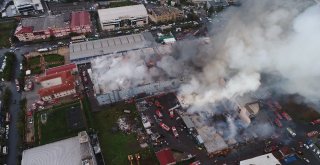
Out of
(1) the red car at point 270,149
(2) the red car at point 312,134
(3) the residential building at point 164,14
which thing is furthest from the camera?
(3) the residential building at point 164,14

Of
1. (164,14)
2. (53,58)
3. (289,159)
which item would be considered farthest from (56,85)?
(289,159)

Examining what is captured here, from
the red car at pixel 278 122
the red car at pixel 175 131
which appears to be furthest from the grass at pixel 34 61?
the red car at pixel 278 122

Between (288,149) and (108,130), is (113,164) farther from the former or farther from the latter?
(288,149)

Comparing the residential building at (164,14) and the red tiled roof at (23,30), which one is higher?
the residential building at (164,14)

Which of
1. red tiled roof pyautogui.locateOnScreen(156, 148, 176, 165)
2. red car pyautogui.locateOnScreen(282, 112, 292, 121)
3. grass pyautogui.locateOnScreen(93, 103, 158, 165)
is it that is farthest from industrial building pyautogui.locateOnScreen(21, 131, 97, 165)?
red car pyautogui.locateOnScreen(282, 112, 292, 121)

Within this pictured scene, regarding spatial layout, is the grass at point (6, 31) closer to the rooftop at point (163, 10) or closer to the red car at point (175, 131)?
the rooftop at point (163, 10)

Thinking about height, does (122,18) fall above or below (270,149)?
above

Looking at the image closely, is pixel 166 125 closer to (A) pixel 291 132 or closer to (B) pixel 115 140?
(B) pixel 115 140
